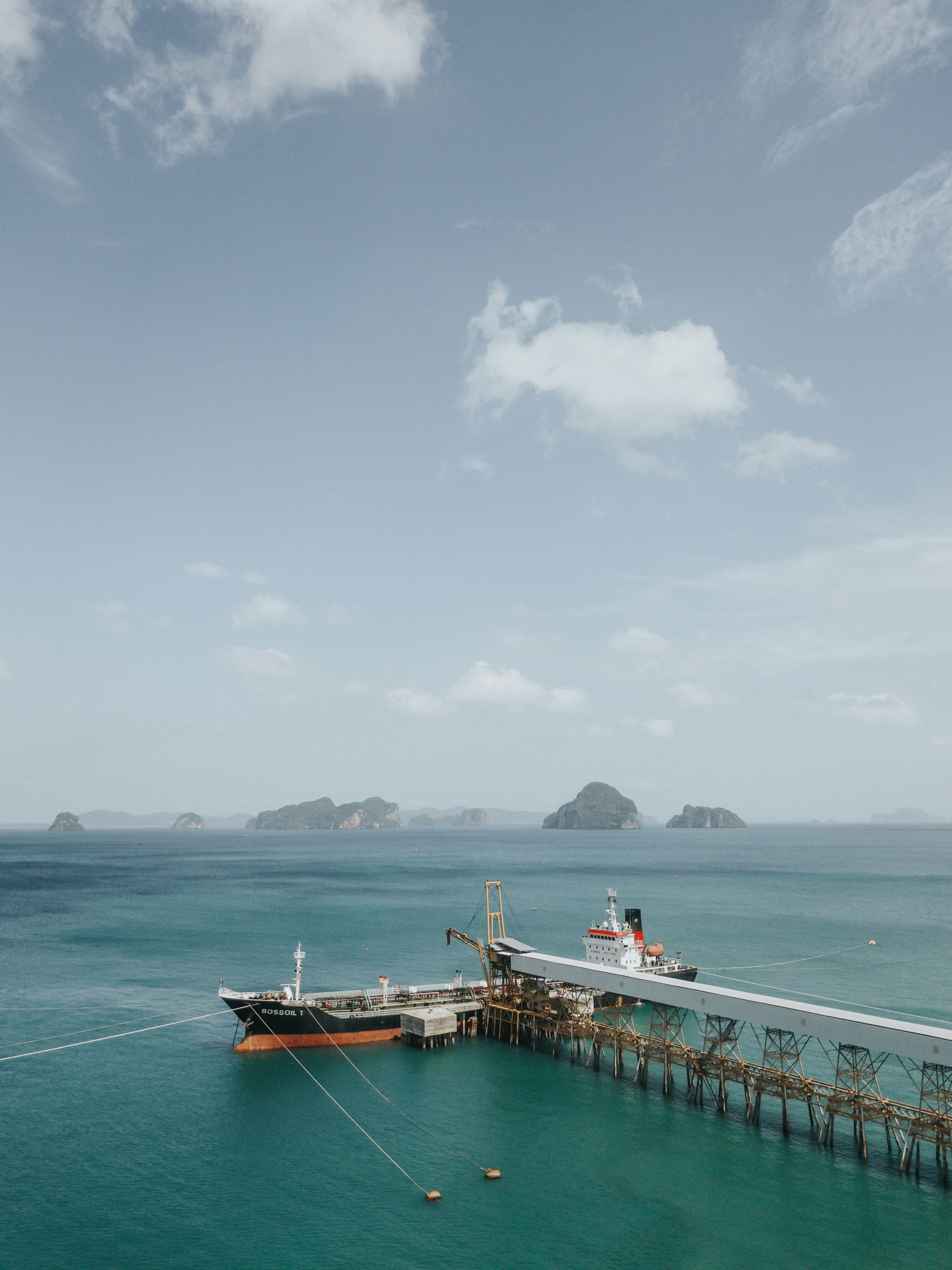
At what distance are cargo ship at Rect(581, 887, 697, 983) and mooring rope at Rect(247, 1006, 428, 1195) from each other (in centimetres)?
2782

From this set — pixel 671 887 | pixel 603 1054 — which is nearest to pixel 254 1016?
pixel 603 1054

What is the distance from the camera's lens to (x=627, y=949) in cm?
7212

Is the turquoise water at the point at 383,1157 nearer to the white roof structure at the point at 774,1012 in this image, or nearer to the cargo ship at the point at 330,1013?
the cargo ship at the point at 330,1013

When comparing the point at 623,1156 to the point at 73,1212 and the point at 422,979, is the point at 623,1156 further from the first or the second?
the point at 422,979

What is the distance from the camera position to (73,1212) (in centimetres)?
3525

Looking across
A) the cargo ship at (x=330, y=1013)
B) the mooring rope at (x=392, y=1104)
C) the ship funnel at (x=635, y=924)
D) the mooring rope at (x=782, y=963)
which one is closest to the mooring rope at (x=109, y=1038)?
the cargo ship at (x=330, y=1013)

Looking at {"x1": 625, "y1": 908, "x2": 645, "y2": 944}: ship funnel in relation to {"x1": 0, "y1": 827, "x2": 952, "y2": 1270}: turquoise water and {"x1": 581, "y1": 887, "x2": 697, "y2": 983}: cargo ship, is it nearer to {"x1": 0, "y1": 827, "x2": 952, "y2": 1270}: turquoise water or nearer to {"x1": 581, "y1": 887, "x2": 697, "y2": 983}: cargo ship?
{"x1": 581, "y1": 887, "x2": 697, "y2": 983}: cargo ship

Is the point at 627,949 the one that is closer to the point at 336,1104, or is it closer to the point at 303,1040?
the point at 303,1040

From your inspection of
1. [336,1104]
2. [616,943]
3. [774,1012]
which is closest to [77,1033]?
[336,1104]

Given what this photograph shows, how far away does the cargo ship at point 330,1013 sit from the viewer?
58500 mm

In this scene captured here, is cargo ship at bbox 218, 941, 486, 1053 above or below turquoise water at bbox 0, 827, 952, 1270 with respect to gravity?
above

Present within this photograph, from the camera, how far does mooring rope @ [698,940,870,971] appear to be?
282ft

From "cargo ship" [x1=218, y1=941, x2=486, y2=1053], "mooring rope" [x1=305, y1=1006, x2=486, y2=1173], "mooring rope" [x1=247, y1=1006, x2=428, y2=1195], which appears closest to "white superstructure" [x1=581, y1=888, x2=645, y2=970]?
"cargo ship" [x1=218, y1=941, x2=486, y2=1053]

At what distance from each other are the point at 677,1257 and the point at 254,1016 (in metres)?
36.2
